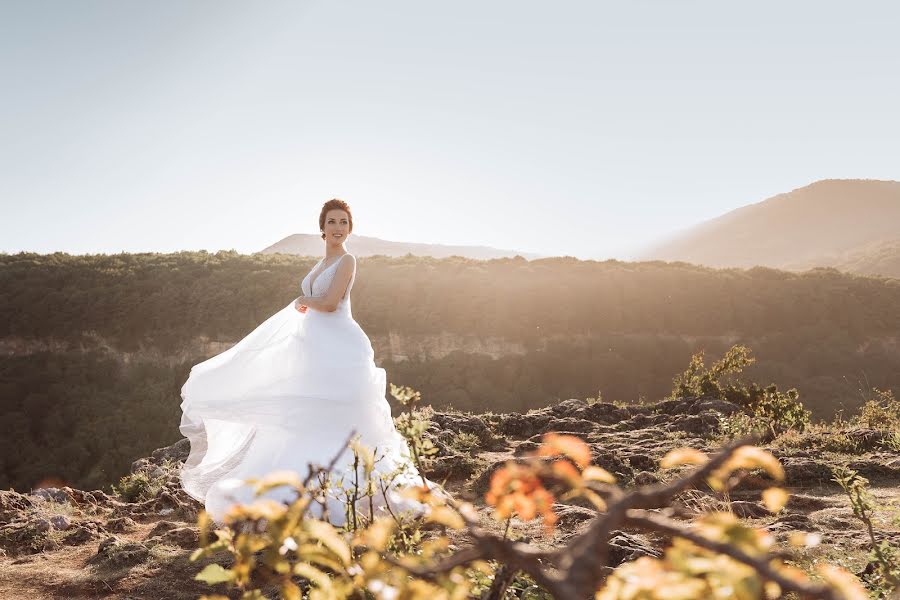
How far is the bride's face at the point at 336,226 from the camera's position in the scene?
5168 millimetres

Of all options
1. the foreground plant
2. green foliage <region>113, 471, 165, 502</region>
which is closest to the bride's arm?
green foliage <region>113, 471, 165, 502</region>

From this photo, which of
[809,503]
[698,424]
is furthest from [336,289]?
[698,424]

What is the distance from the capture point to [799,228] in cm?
8181

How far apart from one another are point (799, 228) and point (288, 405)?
93.0m

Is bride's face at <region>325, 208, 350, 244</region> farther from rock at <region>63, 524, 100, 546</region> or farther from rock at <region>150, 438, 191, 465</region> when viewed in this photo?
rock at <region>150, 438, 191, 465</region>

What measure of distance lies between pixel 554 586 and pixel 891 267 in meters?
56.3

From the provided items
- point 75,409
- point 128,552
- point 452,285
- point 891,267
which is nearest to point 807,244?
point 891,267

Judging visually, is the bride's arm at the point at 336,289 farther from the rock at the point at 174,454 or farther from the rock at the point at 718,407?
the rock at the point at 718,407

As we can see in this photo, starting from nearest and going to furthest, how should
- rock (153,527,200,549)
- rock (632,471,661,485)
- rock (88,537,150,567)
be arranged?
rock (88,537,150,567)
rock (153,527,200,549)
rock (632,471,661,485)

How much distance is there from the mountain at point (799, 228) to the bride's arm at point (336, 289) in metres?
72.1

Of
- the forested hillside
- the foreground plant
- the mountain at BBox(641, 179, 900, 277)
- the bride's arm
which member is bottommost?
the forested hillside

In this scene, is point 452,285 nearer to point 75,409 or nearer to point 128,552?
point 75,409

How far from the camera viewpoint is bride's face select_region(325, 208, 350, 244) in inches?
203

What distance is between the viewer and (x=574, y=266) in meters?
30.3
